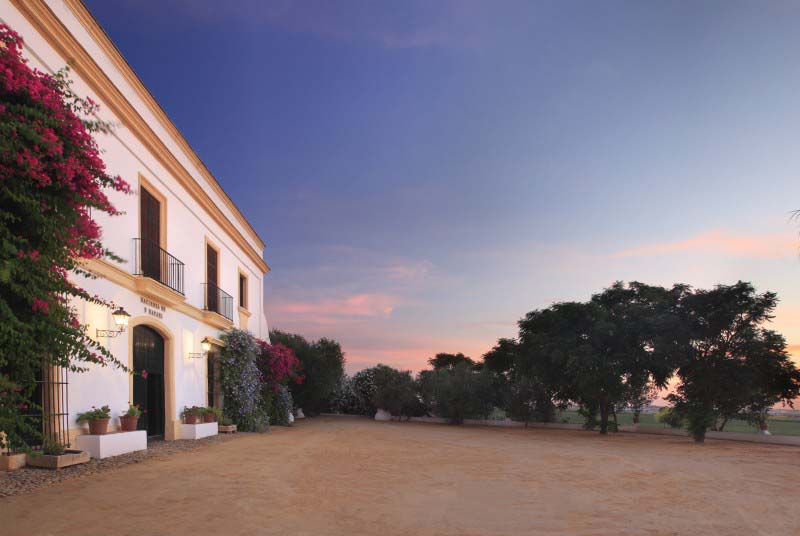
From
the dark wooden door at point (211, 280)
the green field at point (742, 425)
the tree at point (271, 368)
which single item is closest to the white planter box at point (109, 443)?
the dark wooden door at point (211, 280)

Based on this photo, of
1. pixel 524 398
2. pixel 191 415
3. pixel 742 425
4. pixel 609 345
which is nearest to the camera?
pixel 191 415

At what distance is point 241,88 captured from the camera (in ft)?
60.4

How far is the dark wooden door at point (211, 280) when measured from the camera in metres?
19.9

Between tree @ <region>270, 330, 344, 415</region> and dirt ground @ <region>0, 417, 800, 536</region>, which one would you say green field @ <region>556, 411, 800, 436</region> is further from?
dirt ground @ <region>0, 417, 800, 536</region>

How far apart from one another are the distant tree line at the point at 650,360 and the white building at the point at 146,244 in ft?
45.1

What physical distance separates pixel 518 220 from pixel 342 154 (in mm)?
7533

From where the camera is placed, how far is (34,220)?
14.8 feet

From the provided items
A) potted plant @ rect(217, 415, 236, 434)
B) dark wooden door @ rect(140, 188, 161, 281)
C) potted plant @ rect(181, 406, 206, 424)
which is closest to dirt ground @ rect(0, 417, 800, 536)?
potted plant @ rect(181, 406, 206, 424)

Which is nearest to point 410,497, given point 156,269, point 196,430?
point 156,269

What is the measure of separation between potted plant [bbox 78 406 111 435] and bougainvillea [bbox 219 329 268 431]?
8.85 metres

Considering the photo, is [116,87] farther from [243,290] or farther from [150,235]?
[243,290]

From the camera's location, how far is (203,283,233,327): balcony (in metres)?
19.3

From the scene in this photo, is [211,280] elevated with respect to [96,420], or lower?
elevated

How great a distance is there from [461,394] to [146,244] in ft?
69.3
